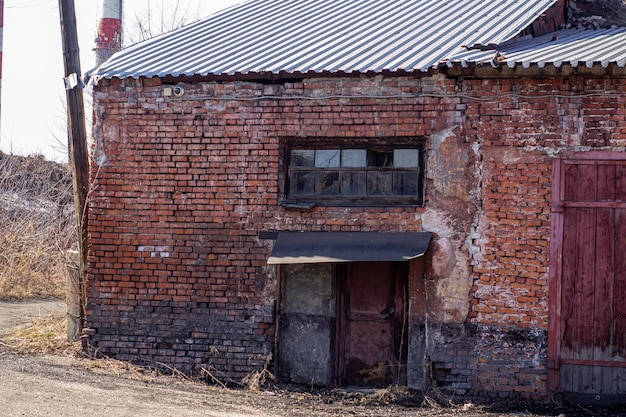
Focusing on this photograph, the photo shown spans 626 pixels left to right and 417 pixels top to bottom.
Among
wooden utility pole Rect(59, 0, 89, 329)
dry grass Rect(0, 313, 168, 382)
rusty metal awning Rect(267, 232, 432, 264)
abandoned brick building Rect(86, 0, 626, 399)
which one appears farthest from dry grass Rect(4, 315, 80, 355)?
rusty metal awning Rect(267, 232, 432, 264)

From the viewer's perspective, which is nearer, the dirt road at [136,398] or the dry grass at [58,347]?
the dirt road at [136,398]

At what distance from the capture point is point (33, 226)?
19047 mm

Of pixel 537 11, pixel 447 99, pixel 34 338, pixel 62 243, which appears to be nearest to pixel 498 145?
pixel 447 99

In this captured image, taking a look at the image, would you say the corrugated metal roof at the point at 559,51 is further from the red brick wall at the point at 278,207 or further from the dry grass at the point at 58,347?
the dry grass at the point at 58,347

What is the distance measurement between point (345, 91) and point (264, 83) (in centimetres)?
101

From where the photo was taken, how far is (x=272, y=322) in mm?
9164

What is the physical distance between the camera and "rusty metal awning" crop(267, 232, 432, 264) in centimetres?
855

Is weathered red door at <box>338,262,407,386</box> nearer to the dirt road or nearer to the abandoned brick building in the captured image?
the abandoned brick building

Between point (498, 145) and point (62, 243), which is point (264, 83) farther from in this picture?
point (62, 243)

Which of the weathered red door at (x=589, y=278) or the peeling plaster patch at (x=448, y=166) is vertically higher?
the peeling plaster patch at (x=448, y=166)

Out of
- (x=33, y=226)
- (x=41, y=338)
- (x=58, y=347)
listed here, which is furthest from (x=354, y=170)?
(x=33, y=226)

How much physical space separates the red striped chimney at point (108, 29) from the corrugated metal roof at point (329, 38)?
9372 mm

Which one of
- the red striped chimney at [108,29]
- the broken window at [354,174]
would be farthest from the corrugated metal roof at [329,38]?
the red striped chimney at [108,29]

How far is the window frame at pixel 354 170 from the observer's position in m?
8.99
